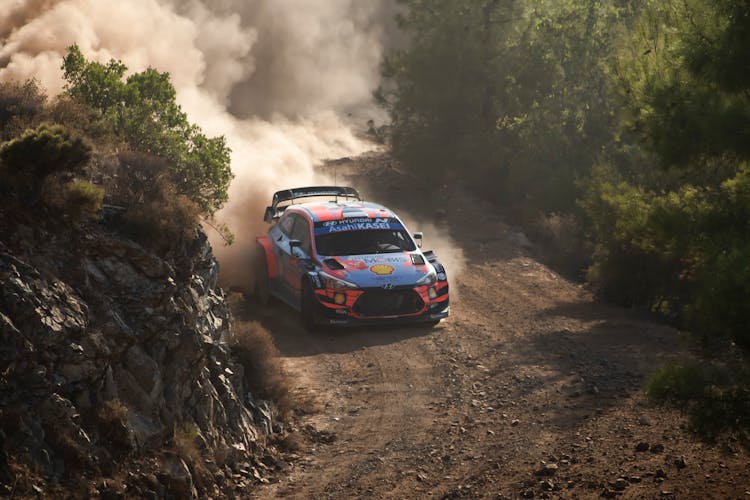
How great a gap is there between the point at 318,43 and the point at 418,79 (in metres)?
24.8

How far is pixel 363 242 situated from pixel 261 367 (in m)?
4.22

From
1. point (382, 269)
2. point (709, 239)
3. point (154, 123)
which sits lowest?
point (709, 239)

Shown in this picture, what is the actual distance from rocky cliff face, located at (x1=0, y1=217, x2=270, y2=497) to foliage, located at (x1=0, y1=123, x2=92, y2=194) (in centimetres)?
57

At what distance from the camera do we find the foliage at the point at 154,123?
43.8ft

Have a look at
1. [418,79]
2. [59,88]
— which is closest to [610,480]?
[59,88]

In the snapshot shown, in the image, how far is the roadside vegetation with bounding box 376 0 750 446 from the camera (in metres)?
8.77

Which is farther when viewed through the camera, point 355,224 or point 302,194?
point 302,194

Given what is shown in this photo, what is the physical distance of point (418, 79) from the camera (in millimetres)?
32375

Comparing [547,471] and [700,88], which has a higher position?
[700,88]

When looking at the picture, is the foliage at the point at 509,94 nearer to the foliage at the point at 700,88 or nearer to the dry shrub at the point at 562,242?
the dry shrub at the point at 562,242

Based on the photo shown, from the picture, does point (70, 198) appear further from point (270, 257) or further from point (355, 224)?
point (270, 257)

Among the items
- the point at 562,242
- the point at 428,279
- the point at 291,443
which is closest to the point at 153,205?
the point at 291,443

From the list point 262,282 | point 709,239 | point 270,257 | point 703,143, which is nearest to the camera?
point 709,239

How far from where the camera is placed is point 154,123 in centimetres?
1380
